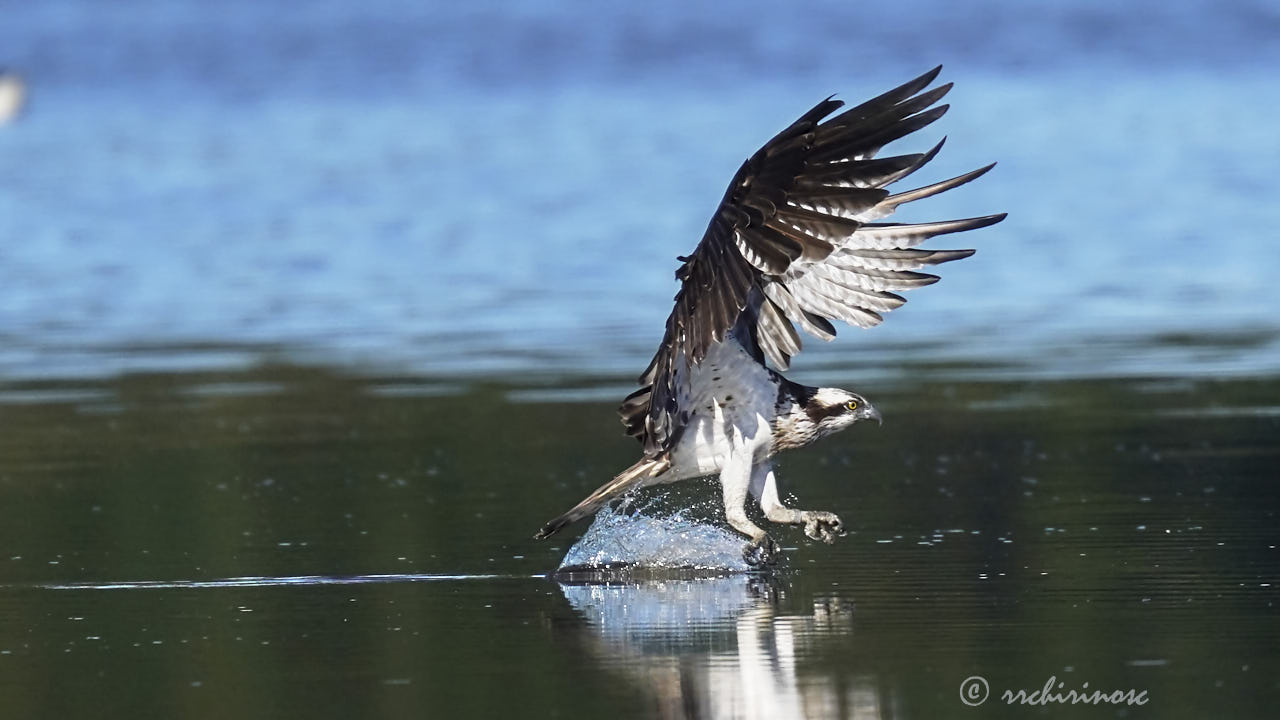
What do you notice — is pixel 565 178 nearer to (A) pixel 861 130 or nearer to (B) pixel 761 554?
(B) pixel 761 554

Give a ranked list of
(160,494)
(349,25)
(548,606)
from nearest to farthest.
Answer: (548,606) < (160,494) < (349,25)

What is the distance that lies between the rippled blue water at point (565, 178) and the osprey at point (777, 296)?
5.04 metres

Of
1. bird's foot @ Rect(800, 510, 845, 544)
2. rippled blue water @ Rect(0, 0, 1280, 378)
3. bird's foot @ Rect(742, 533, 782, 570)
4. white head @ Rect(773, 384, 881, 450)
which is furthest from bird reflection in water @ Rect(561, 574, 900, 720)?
rippled blue water @ Rect(0, 0, 1280, 378)

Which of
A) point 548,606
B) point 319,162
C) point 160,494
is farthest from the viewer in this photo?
point 319,162

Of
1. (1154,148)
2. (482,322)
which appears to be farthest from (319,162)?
(482,322)

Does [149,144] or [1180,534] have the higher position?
[149,144]

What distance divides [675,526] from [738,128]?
26403 millimetres

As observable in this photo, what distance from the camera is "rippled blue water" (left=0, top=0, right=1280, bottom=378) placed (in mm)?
17469

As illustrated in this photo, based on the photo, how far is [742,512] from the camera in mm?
9453

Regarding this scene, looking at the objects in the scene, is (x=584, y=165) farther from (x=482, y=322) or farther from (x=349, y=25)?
(x=349, y=25)

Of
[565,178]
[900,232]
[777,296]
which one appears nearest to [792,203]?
[777,296]

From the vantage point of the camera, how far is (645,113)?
4041 cm

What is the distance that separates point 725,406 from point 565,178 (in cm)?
2064

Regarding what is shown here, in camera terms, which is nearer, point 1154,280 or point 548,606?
point 548,606
